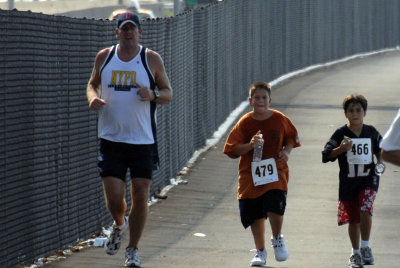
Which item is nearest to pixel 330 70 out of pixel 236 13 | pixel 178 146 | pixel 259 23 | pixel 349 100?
→ pixel 259 23

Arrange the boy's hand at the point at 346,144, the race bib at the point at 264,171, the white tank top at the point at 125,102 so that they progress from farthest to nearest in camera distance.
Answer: the race bib at the point at 264,171, the boy's hand at the point at 346,144, the white tank top at the point at 125,102

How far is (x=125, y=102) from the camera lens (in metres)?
7.95

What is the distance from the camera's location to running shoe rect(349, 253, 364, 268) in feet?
27.7

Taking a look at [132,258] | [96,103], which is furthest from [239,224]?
[96,103]

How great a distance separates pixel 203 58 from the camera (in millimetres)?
16062

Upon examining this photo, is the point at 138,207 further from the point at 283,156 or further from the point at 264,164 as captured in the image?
the point at 283,156

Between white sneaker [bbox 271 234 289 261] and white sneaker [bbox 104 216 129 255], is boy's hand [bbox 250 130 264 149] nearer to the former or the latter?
white sneaker [bbox 271 234 289 261]

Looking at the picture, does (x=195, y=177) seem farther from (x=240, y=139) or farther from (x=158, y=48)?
(x=240, y=139)

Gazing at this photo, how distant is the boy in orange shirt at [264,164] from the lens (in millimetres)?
8492

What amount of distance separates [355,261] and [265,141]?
1.17 m

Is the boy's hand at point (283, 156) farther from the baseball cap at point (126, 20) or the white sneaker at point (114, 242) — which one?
the baseball cap at point (126, 20)

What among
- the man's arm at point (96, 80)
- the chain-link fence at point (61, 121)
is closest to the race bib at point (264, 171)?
the man's arm at point (96, 80)

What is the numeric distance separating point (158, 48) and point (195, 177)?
2.21 metres

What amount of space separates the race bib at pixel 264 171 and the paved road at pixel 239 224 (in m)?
0.70
